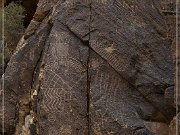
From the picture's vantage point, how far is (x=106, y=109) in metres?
8.46

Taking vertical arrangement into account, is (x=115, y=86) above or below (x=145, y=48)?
below

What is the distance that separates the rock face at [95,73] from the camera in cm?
853

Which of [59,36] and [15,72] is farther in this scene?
[15,72]

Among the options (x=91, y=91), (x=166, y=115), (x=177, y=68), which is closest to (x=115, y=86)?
(x=91, y=91)

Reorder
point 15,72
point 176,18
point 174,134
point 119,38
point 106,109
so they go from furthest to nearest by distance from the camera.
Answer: point 15,72 < point 119,38 < point 106,109 < point 176,18 < point 174,134

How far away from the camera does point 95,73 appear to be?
28.9ft

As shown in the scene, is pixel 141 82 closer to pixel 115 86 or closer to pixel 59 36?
pixel 115 86

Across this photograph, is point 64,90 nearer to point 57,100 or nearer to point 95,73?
point 57,100

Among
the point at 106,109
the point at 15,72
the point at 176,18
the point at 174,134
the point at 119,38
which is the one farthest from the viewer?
the point at 15,72

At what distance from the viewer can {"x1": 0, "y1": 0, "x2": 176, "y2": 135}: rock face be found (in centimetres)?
853

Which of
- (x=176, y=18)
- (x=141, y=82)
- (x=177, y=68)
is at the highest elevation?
(x=176, y=18)

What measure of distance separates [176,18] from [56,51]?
2.46 meters

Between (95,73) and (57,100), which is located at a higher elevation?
(95,73)

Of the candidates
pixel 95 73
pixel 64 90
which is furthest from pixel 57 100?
pixel 95 73
